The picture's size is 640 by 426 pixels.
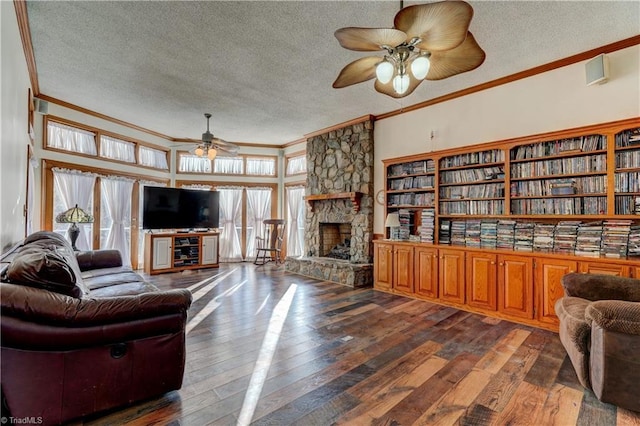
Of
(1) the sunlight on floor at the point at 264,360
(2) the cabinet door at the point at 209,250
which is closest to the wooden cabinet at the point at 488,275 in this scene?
(1) the sunlight on floor at the point at 264,360

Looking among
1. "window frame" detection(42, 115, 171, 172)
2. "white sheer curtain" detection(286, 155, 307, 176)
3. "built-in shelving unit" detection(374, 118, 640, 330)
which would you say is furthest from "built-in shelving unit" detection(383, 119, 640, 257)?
"window frame" detection(42, 115, 171, 172)

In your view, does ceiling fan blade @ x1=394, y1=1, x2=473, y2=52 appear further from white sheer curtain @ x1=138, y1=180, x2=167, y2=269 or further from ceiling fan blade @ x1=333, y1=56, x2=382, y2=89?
white sheer curtain @ x1=138, y1=180, x2=167, y2=269

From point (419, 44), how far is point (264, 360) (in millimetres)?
2674

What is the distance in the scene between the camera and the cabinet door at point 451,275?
394cm

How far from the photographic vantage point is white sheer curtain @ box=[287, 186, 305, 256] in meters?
7.48

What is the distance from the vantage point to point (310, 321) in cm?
343

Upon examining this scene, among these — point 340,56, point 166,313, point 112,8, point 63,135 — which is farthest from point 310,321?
point 63,135

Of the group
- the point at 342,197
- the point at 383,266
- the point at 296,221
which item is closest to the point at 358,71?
the point at 383,266

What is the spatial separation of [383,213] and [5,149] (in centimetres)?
460

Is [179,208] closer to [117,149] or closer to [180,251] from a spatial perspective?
[180,251]

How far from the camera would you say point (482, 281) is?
375 centimetres

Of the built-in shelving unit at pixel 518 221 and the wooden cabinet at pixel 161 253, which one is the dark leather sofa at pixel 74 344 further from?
the wooden cabinet at pixel 161 253

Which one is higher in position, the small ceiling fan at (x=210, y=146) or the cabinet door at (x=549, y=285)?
the small ceiling fan at (x=210, y=146)

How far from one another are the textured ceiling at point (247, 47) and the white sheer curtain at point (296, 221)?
2.85 meters
